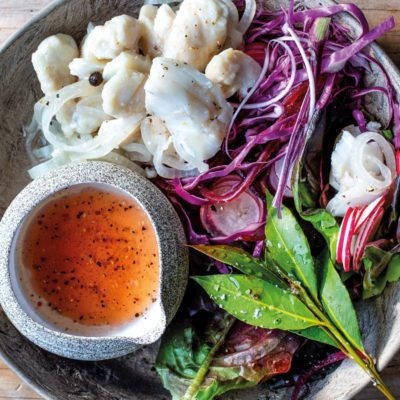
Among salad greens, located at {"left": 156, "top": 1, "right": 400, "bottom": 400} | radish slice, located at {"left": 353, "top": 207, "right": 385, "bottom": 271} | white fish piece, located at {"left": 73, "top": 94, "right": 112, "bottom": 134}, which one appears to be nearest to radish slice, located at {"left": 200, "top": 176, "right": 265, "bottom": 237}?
salad greens, located at {"left": 156, "top": 1, "right": 400, "bottom": 400}

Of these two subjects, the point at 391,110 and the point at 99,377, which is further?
the point at 99,377

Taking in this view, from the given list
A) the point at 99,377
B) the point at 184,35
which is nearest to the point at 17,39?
the point at 184,35

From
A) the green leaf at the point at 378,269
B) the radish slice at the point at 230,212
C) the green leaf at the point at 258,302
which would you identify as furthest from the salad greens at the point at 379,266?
the radish slice at the point at 230,212

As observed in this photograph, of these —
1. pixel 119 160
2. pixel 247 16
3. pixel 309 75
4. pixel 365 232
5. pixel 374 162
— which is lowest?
pixel 365 232

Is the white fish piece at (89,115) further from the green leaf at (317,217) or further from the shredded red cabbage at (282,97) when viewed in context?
the green leaf at (317,217)

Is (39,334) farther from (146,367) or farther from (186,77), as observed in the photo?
(186,77)

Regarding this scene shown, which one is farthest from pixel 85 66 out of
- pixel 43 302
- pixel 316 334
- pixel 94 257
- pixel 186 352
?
pixel 316 334

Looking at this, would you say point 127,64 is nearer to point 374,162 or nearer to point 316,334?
point 374,162

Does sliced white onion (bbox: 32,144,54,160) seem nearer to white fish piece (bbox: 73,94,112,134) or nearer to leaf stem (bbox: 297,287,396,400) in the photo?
white fish piece (bbox: 73,94,112,134)
